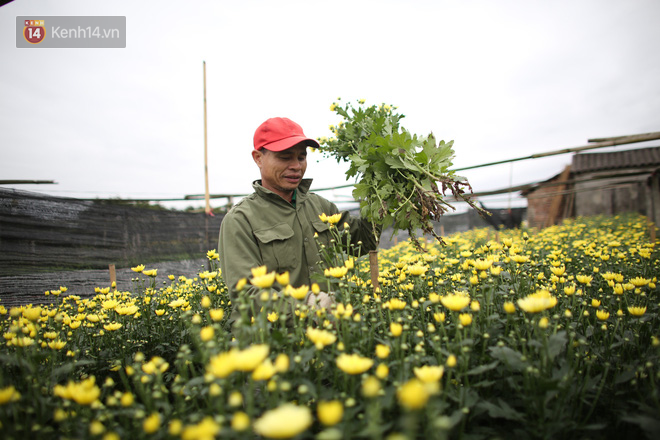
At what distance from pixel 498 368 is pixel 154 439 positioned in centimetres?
113

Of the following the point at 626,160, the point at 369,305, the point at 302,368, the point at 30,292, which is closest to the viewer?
the point at 302,368

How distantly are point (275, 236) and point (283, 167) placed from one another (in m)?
0.52

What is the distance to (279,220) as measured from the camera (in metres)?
2.41

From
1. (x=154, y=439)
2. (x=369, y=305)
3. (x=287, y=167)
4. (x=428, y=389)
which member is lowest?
(x=154, y=439)

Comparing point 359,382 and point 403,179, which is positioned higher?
point 403,179

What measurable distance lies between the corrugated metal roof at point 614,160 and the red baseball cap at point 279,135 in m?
17.2

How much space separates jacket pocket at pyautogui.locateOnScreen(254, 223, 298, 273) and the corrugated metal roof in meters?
17.3

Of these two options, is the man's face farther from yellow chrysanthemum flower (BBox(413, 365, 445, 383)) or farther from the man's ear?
yellow chrysanthemum flower (BBox(413, 365, 445, 383))

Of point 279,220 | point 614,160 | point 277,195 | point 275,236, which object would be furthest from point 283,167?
point 614,160

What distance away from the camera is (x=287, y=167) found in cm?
237

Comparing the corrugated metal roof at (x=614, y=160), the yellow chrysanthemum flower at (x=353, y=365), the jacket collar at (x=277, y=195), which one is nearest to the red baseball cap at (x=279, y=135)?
the jacket collar at (x=277, y=195)

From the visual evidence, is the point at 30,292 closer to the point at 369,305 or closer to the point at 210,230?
the point at 210,230

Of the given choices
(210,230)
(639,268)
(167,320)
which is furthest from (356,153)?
(210,230)

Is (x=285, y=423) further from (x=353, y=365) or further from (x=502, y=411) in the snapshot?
(x=502, y=411)
